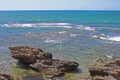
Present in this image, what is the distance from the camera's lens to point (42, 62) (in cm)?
2725


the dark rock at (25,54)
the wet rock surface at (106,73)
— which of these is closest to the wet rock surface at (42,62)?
the dark rock at (25,54)

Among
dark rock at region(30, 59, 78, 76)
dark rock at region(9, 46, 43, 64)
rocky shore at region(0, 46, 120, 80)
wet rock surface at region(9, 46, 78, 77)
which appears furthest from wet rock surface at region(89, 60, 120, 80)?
dark rock at region(9, 46, 43, 64)

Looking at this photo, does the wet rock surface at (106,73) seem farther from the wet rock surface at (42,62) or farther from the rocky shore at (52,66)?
the wet rock surface at (42,62)

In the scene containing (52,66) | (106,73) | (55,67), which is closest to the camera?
(106,73)

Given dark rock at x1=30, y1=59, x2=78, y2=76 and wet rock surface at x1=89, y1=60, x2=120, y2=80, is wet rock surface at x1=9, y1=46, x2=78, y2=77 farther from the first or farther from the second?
wet rock surface at x1=89, y1=60, x2=120, y2=80

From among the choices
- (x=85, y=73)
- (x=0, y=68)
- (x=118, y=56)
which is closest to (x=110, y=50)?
(x=118, y=56)

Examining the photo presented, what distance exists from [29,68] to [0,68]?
2631mm

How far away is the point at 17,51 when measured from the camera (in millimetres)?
28594

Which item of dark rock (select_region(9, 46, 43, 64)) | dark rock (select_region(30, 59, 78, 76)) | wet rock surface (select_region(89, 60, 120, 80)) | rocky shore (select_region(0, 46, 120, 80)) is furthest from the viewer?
dark rock (select_region(9, 46, 43, 64))

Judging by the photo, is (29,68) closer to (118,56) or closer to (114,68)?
(114,68)

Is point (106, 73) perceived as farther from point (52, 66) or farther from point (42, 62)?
point (42, 62)

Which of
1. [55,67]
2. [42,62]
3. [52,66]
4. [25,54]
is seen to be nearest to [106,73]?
[55,67]

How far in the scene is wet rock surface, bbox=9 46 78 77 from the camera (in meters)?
26.0

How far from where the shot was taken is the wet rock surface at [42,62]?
26002 millimetres
